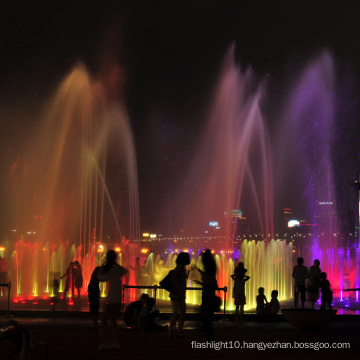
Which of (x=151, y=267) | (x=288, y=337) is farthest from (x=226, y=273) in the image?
(x=288, y=337)

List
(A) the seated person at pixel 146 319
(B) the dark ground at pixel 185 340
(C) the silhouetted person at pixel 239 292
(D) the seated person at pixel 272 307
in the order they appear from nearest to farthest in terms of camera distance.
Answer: (B) the dark ground at pixel 185 340 → (A) the seated person at pixel 146 319 → (C) the silhouetted person at pixel 239 292 → (D) the seated person at pixel 272 307

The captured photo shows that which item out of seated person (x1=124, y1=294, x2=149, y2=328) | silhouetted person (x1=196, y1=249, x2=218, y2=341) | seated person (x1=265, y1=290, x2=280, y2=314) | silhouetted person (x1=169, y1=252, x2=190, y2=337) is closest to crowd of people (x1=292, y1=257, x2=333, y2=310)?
seated person (x1=265, y1=290, x2=280, y2=314)

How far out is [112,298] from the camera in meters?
10.3

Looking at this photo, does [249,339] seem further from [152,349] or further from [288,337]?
[152,349]

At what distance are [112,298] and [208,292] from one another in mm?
1737

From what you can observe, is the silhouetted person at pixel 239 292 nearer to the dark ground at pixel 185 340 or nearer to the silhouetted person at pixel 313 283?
the dark ground at pixel 185 340

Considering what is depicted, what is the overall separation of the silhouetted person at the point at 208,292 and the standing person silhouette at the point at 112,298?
59.0 inches

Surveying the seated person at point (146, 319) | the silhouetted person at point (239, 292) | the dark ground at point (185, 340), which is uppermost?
the silhouetted person at point (239, 292)

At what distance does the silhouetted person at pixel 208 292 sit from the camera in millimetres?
10805

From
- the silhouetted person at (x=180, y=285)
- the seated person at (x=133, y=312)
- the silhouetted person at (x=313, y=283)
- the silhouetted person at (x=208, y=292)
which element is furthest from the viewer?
the silhouetted person at (x=313, y=283)

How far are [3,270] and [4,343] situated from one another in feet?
39.7

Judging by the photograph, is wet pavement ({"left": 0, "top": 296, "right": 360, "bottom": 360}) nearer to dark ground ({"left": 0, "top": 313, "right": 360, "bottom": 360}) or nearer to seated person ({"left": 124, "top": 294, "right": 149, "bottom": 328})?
dark ground ({"left": 0, "top": 313, "right": 360, "bottom": 360})

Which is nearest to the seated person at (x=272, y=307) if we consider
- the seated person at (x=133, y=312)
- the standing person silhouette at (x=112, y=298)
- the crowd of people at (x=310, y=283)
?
the crowd of people at (x=310, y=283)

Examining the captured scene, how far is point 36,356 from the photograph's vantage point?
9461mm
